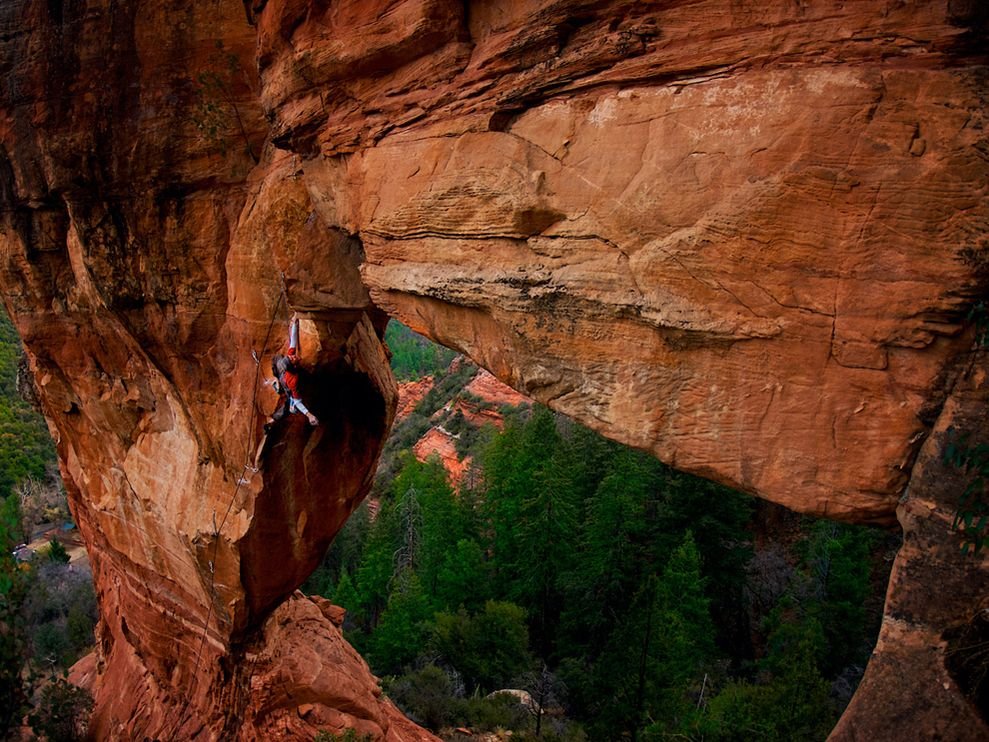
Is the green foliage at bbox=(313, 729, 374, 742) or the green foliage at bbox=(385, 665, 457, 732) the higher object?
the green foliage at bbox=(313, 729, 374, 742)

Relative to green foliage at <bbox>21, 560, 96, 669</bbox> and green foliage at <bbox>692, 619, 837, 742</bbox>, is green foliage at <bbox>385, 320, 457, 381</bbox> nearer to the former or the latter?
green foliage at <bbox>21, 560, 96, 669</bbox>

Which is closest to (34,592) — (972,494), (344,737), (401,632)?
(401,632)

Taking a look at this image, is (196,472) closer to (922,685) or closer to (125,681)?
(125,681)

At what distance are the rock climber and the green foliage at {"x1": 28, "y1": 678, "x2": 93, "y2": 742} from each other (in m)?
5.61

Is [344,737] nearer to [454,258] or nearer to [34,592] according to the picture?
[454,258]

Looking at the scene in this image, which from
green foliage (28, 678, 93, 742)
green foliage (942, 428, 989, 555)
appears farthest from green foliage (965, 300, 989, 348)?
green foliage (28, 678, 93, 742)

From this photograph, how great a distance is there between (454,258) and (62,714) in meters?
9.58

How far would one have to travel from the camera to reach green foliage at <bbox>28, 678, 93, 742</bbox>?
8.77m

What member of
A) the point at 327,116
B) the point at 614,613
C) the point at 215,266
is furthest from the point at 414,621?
the point at 327,116

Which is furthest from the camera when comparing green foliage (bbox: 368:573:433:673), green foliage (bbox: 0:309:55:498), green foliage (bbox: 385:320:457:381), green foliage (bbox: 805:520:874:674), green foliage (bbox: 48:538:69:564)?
green foliage (bbox: 385:320:457:381)

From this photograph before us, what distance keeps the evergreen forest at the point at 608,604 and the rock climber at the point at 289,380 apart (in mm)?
7034

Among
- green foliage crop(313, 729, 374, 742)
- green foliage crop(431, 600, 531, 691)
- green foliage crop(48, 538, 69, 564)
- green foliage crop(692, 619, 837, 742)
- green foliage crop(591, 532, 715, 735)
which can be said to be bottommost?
green foliage crop(48, 538, 69, 564)

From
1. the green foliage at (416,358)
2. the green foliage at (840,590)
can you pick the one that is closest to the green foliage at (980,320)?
the green foliage at (840,590)

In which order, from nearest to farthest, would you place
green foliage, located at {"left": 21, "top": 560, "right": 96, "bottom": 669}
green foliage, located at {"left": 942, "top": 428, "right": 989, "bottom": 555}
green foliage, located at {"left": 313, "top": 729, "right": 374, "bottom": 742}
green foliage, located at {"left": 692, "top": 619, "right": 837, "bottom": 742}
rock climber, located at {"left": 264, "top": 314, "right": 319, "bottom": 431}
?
green foliage, located at {"left": 942, "top": 428, "right": 989, "bottom": 555}
rock climber, located at {"left": 264, "top": 314, "right": 319, "bottom": 431}
green foliage, located at {"left": 313, "top": 729, "right": 374, "bottom": 742}
green foliage, located at {"left": 692, "top": 619, "right": 837, "bottom": 742}
green foliage, located at {"left": 21, "top": 560, "right": 96, "bottom": 669}
